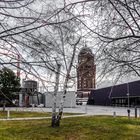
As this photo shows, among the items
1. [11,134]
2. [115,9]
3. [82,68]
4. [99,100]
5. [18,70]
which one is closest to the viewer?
[18,70]

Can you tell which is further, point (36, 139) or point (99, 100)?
point (99, 100)

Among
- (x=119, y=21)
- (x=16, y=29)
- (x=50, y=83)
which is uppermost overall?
(x=119, y=21)

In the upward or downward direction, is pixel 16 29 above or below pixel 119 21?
below

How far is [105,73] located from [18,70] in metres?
3.72

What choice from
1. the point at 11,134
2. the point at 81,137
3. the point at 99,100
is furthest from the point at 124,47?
the point at 99,100

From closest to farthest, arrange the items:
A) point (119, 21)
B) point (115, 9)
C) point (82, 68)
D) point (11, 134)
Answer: point (115, 9), point (119, 21), point (82, 68), point (11, 134)

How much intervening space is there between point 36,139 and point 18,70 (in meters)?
11.7

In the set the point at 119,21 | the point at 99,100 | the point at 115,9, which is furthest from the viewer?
the point at 99,100

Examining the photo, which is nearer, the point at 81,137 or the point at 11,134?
the point at 81,137

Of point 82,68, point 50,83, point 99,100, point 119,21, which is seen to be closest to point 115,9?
point 119,21

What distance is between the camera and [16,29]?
428 cm

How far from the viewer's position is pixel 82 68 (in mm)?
8922

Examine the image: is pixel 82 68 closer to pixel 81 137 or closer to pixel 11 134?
pixel 81 137

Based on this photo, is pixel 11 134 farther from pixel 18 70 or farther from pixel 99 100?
pixel 99 100
